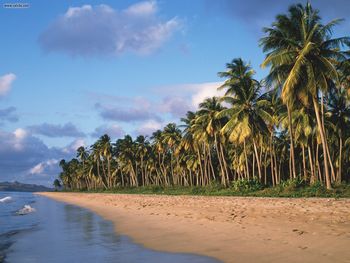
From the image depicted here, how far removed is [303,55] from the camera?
23.7 metres

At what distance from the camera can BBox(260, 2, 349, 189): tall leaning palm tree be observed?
23.8 m

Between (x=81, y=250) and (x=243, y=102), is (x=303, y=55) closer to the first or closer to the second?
(x=243, y=102)

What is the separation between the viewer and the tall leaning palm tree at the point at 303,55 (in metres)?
23.8

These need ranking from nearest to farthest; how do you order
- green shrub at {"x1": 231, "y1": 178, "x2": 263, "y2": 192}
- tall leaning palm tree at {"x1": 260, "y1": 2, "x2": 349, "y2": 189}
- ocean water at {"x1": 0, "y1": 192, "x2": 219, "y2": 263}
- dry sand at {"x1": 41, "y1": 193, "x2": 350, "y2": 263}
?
dry sand at {"x1": 41, "y1": 193, "x2": 350, "y2": 263}
ocean water at {"x1": 0, "y1": 192, "x2": 219, "y2": 263}
tall leaning palm tree at {"x1": 260, "y1": 2, "x2": 349, "y2": 189}
green shrub at {"x1": 231, "y1": 178, "x2": 263, "y2": 192}

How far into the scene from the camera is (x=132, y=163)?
81500 millimetres

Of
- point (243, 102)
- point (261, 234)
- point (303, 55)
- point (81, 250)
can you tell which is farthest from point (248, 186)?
point (81, 250)

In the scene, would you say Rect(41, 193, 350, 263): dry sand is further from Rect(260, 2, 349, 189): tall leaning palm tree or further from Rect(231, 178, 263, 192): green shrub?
Rect(231, 178, 263, 192): green shrub

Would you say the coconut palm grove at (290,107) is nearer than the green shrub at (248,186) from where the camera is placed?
Yes

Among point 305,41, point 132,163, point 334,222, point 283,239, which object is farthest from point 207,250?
point 132,163

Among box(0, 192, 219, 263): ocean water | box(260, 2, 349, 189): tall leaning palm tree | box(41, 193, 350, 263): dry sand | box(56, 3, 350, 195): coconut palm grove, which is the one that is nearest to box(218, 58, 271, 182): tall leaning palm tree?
box(56, 3, 350, 195): coconut palm grove

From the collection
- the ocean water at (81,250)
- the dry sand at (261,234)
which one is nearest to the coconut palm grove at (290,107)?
the dry sand at (261,234)

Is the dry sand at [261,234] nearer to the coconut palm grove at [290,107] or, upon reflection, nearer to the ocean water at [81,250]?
the ocean water at [81,250]

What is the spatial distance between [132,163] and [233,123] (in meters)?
49.1

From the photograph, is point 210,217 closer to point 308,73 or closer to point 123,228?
point 123,228
